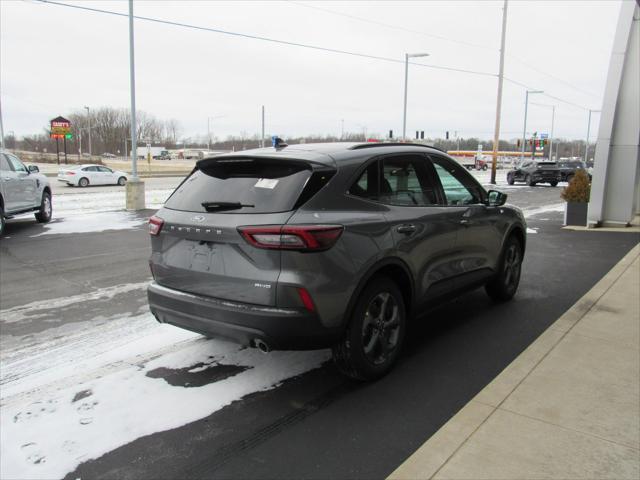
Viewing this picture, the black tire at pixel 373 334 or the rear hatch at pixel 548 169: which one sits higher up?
the rear hatch at pixel 548 169

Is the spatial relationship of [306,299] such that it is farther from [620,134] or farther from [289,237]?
[620,134]

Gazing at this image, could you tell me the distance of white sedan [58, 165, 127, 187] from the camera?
1233 inches

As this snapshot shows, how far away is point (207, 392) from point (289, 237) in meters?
1.39

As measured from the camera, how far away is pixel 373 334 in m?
3.94

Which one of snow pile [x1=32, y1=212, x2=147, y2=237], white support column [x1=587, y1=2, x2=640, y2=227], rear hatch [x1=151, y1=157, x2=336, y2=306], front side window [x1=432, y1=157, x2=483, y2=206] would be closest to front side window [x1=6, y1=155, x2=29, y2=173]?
snow pile [x1=32, y1=212, x2=147, y2=237]

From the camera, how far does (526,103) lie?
176 ft

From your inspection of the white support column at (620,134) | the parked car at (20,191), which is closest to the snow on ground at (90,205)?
the parked car at (20,191)

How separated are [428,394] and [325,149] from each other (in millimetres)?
1999

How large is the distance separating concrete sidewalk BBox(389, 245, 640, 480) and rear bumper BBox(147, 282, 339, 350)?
3.15 ft

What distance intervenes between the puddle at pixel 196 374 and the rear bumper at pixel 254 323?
497 mm

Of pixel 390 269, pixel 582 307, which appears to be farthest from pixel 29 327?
pixel 582 307

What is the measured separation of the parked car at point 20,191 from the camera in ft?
37.1

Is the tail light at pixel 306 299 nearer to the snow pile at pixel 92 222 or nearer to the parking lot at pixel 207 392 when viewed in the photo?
the parking lot at pixel 207 392

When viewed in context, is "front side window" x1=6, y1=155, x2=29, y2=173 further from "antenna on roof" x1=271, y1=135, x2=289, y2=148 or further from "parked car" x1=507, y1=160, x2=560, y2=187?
"parked car" x1=507, y1=160, x2=560, y2=187
